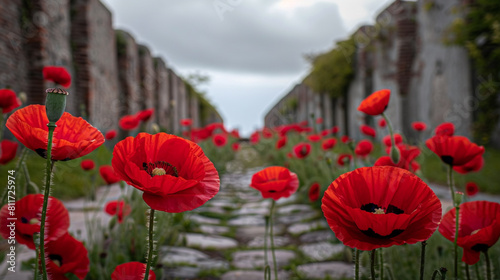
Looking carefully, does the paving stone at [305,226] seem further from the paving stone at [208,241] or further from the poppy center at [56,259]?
the poppy center at [56,259]

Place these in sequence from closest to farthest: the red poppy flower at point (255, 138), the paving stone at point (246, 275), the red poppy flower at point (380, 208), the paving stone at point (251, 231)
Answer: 1. the red poppy flower at point (380, 208)
2. the paving stone at point (246, 275)
3. the paving stone at point (251, 231)
4. the red poppy flower at point (255, 138)

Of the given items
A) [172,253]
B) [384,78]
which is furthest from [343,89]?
[172,253]

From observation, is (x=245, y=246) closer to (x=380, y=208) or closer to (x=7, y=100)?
(x=7, y=100)

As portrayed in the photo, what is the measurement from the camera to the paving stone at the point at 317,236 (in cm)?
230

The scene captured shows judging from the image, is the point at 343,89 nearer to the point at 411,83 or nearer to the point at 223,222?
the point at 411,83

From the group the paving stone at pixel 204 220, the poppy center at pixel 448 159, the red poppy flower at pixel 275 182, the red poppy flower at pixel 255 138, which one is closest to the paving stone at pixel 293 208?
the paving stone at pixel 204 220

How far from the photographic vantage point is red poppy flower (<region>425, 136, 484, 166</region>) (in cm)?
98

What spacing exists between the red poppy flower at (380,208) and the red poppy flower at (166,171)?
0.19 metres

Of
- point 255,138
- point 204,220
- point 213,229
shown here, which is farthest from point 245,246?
point 255,138

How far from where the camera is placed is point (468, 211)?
845 millimetres

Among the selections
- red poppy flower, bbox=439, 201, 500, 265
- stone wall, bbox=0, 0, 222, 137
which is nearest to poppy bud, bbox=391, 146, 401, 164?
red poppy flower, bbox=439, 201, 500, 265

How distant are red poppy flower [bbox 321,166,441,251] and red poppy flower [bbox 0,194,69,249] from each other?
0.56 meters

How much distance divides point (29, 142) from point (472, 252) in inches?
33.1

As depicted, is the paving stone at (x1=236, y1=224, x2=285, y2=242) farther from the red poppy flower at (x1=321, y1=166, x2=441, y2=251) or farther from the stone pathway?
the red poppy flower at (x1=321, y1=166, x2=441, y2=251)
